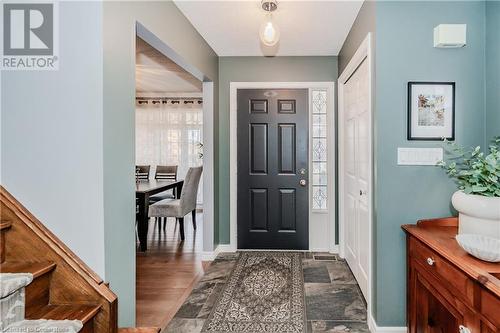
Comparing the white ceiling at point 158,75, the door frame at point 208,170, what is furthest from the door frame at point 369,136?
the white ceiling at point 158,75

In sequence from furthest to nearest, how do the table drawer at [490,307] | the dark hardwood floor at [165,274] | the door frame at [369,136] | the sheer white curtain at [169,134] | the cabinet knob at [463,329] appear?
the sheer white curtain at [169,134]
the dark hardwood floor at [165,274]
the door frame at [369,136]
the cabinet knob at [463,329]
the table drawer at [490,307]

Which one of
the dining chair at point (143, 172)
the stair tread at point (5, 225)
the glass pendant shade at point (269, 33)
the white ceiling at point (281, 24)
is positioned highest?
the white ceiling at point (281, 24)

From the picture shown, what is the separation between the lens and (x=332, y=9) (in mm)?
2488

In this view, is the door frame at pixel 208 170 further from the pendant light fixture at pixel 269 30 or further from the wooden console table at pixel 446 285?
the wooden console table at pixel 446 285

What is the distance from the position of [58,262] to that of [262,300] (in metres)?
1.57

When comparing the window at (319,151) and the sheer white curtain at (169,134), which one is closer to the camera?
the window at (319,151)

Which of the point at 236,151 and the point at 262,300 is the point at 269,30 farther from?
the point at 262,300

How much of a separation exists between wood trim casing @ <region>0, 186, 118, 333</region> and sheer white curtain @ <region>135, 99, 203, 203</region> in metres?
4.90

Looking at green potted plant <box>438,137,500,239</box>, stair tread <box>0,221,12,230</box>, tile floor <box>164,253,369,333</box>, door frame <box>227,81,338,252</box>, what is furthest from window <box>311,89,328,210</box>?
stair tread <box>0,221,12,230</box>

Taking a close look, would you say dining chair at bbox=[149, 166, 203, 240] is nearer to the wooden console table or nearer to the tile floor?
the tile floor

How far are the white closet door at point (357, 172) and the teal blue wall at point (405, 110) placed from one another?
245 mm

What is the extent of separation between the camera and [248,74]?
3707mm

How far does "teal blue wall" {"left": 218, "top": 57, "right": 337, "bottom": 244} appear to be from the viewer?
3654 millimetres

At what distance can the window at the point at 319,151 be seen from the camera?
3.68 m
